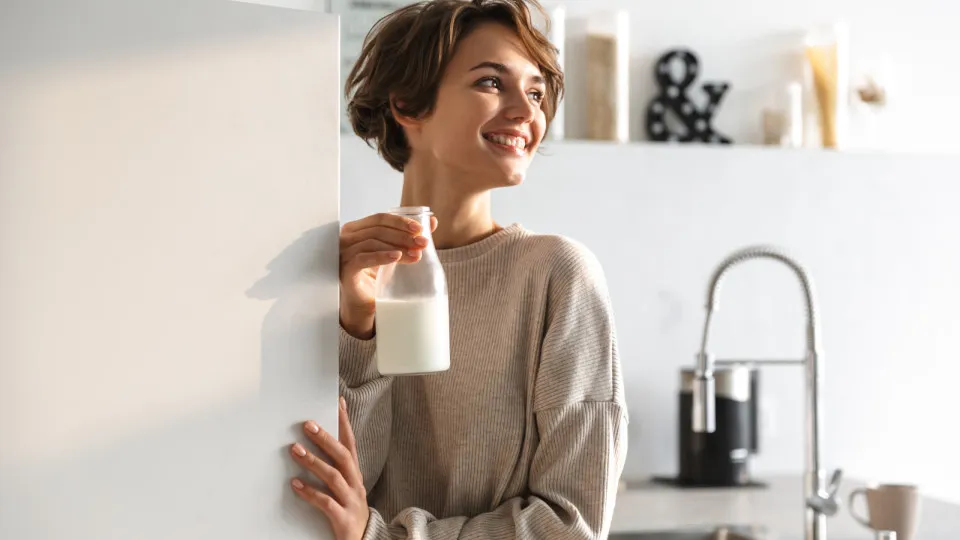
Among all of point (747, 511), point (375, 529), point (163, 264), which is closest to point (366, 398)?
point (375, 529)

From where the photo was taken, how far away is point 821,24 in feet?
8.73

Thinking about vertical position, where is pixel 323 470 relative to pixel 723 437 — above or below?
above

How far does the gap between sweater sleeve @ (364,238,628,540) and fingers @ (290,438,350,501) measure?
0.26 ft

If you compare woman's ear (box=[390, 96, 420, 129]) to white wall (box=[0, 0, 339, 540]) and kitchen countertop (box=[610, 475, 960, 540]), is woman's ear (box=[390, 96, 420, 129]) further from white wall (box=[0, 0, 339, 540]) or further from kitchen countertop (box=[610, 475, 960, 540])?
kitchen countertop (box=[610, 475, 960, 540])

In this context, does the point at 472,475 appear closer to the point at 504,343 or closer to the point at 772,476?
the point at 504,343

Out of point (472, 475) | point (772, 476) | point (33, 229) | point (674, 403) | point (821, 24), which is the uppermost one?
point (821, 24)

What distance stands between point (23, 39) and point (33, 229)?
0.15 meters

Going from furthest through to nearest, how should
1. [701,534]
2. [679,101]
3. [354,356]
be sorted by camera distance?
[679,101] → [701,534] → [354,356]

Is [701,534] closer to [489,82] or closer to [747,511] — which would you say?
[747,511]

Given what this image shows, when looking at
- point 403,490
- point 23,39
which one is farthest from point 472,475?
point 23,39

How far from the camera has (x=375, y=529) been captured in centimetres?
100

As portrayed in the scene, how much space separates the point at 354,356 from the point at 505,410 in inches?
6.5

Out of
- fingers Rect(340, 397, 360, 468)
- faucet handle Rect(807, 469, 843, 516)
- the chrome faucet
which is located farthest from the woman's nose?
faucet handle Rect(807, 469, 843, 516)

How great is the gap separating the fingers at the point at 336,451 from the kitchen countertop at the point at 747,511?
1.07 metres
